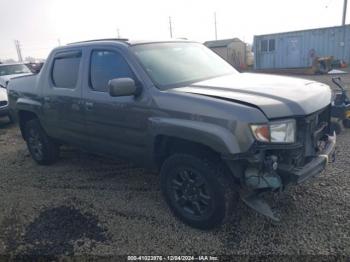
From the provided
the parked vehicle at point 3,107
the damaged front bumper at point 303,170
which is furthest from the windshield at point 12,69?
the damaged front bumper at point 303,170

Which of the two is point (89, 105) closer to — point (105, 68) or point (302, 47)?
point (105, 68)

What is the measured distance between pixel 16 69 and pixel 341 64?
17625mm

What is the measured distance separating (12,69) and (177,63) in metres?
11.7

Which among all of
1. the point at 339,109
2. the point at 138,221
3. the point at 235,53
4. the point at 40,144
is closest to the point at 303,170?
the point at 138,221

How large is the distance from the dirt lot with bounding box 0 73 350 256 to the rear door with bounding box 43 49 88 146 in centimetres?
75

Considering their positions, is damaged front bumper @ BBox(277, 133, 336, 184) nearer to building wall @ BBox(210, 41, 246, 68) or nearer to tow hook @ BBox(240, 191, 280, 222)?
tow hook @ BBox(240, 191, 280, 222)

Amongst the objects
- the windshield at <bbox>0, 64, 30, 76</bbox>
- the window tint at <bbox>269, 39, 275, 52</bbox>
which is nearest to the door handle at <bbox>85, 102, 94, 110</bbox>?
the windshield at <bbox>0, 64, 30, 76</bbox>

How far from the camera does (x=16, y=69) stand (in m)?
13.4

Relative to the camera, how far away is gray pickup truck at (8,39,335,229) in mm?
2771

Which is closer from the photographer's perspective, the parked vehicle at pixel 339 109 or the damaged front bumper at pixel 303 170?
the damaged front bumper at pixel 303 170

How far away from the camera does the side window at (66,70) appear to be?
4.33 metres

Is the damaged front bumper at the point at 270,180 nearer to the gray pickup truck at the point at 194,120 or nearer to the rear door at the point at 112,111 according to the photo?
the gray pickup truck at the point at 194,120

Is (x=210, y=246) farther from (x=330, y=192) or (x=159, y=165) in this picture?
(x=330, y=192)

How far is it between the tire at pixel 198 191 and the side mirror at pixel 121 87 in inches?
31.6
